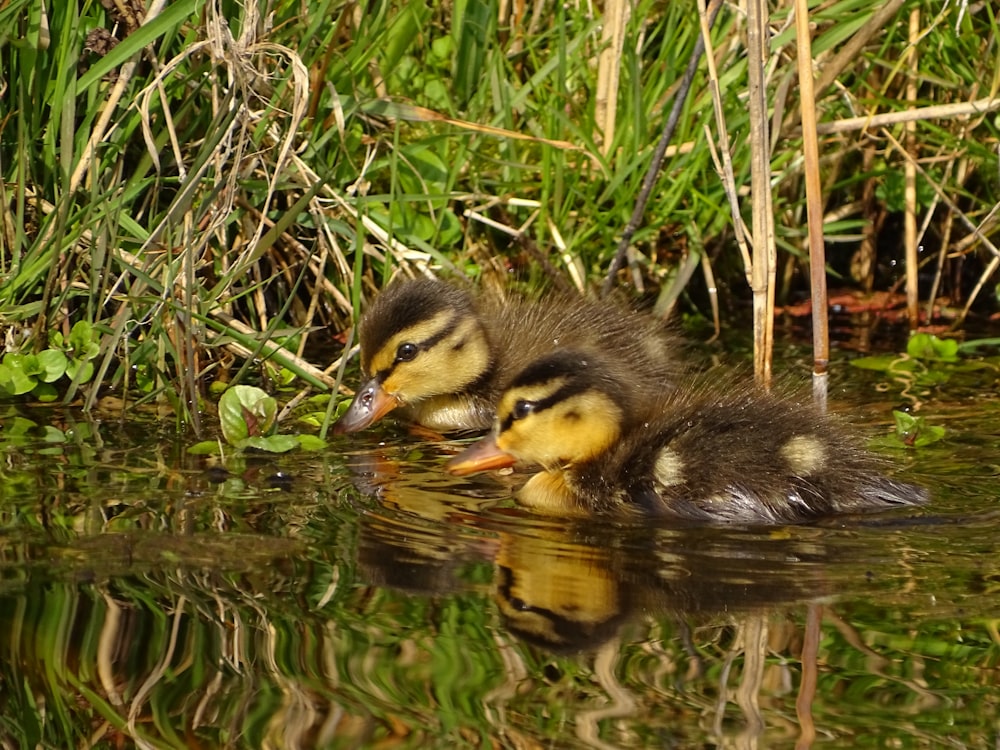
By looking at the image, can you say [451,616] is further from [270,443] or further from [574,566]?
[270,443]

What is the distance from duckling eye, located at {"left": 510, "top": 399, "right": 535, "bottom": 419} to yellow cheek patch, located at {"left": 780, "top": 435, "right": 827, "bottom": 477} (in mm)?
535

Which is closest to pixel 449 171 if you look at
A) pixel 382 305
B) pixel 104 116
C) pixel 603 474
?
pixel 382 305

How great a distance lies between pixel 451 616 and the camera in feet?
8.59

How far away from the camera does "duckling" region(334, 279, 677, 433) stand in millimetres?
4102

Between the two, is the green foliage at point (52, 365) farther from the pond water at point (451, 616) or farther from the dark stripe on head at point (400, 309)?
the dark stripe on head at point (400, 309)

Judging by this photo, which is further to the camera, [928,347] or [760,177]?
[928,347]

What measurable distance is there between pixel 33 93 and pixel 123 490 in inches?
47.7

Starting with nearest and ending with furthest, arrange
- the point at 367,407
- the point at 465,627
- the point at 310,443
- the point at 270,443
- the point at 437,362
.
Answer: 1. the point at 465,627
2. the point at 270,443
3. the point at 310,443
4. the point at 367,407
5. the point at 437,362

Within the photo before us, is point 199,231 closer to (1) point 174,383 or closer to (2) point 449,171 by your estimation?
(1) point 174,383

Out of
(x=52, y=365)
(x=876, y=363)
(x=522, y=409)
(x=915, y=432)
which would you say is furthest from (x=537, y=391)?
(x=876, y=363)

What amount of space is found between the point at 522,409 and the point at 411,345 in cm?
65

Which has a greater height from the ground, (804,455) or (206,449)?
(804,455)

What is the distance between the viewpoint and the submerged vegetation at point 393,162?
398 cm

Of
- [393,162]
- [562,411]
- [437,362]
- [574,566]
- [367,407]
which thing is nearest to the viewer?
[574,566]
